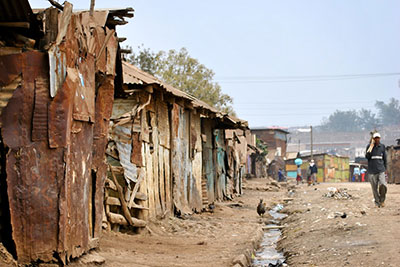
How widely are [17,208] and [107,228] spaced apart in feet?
13.4

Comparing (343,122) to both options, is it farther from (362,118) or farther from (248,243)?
(248,243)

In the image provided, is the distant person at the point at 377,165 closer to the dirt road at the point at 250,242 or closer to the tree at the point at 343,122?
the dirt road at the point at 250,242

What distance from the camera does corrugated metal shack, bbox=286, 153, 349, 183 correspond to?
5894cm

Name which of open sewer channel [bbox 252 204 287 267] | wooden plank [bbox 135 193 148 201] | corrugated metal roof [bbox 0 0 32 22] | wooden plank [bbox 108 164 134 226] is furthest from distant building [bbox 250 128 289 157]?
corrugated metal roof [bbox 0 0 32 22]

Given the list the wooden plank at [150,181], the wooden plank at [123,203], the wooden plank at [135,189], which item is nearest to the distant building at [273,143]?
the wooden plank at [150,181]

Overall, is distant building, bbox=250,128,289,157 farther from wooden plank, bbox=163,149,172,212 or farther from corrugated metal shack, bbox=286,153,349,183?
wooden plank, bbox=163,149,172,212

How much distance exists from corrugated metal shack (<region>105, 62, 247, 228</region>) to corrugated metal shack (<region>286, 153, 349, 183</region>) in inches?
1654

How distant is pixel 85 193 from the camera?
7168 millimetres

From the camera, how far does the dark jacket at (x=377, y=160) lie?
547 inches

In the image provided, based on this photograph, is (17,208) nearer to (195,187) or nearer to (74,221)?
(74,221)

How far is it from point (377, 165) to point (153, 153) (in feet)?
18.5

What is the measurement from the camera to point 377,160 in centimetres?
1402

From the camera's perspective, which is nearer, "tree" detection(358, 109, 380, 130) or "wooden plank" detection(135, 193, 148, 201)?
"wooden plank" detection(135, 193, 148, 201)

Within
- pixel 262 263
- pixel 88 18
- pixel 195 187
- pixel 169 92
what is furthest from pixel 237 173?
pixel 88 18
